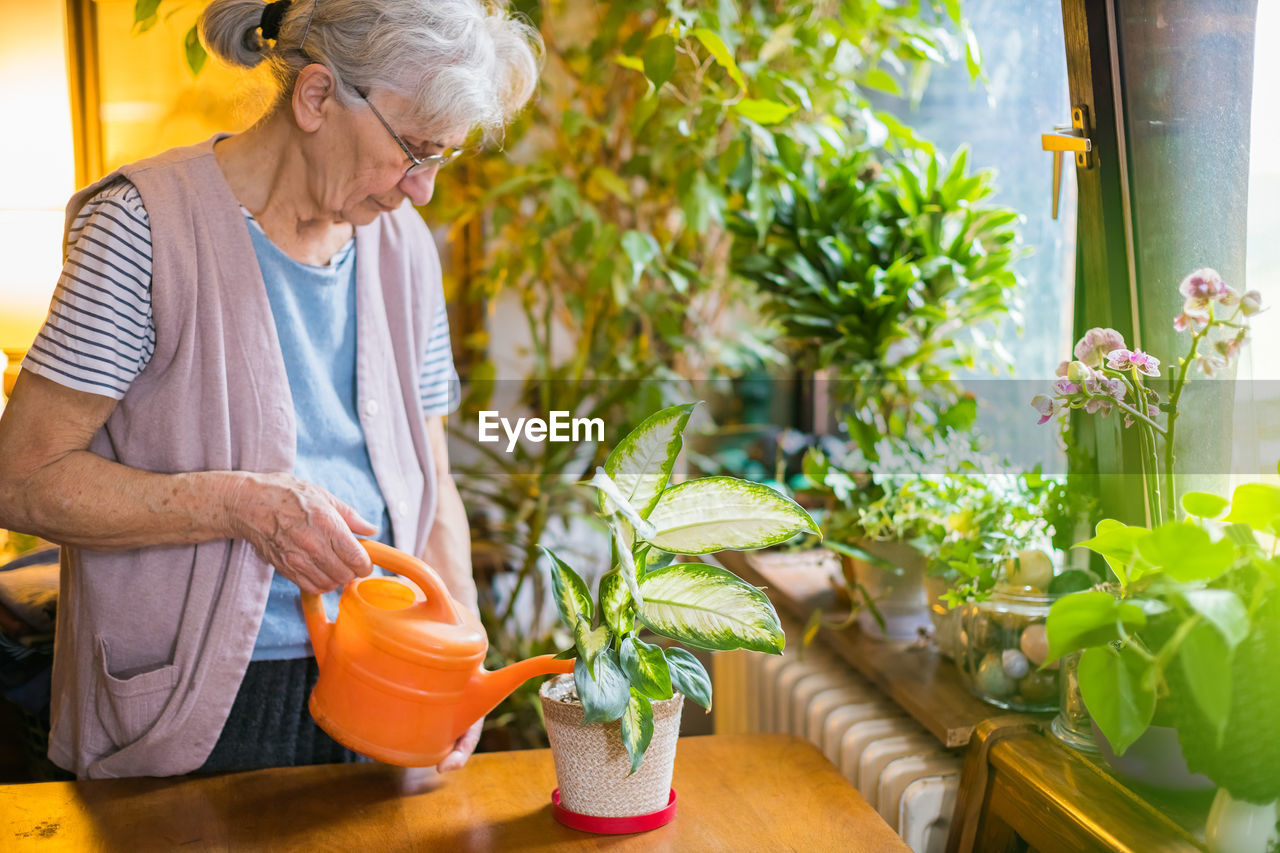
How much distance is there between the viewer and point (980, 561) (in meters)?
1.28

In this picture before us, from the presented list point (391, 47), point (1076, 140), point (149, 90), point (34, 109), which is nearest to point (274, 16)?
point (391, 47)

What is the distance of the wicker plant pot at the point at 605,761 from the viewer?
3.06ft

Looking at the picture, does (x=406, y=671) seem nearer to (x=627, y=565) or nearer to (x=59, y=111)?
(x=627, y=565)

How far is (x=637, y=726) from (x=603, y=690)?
0.17 ft

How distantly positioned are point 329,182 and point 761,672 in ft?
3.77

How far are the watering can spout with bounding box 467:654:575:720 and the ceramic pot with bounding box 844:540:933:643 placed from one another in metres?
0.72

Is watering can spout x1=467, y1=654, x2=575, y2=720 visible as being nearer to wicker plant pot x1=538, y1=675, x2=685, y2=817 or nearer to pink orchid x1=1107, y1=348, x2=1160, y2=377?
wicker plant pot x1=538, y1=675, x2=685, y2=817

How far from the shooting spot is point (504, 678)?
96cm

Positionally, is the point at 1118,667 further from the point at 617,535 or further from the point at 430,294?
the point at 430,294

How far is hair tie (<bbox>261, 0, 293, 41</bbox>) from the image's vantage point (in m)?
1.13

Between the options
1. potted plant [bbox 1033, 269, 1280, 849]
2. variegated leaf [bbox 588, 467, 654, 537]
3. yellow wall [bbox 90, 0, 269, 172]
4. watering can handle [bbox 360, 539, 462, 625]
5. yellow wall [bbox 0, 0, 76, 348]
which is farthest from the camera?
yellow wall [bbox 90, 0, 269, 172]

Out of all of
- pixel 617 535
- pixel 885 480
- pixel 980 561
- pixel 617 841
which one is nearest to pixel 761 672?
pixel 885 480

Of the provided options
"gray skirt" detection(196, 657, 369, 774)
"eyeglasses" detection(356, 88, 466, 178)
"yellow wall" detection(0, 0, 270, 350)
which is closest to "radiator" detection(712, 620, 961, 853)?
"gray skirt" detection(196, 657, 369, 774)

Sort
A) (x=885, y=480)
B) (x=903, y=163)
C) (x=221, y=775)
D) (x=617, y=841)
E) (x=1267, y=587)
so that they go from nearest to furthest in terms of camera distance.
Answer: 1. (x=1267, y=587)
2. (x=617, y=841)
3. (x=221, y=775)
4. (x=885, y=480)
5. (x=903, y=163)
